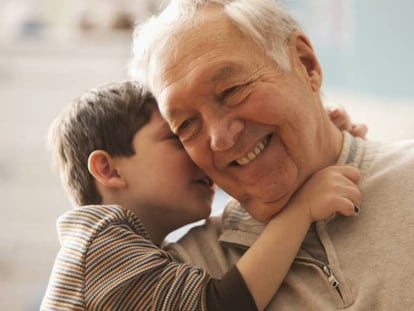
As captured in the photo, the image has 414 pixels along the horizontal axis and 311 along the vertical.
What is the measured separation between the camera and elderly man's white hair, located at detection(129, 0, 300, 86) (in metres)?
1.35

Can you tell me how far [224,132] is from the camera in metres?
1.31

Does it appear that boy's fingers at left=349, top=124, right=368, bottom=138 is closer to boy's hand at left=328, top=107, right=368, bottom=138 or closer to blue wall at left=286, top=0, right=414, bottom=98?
boy's hand at left=328, top=107, right=368, bottom=138

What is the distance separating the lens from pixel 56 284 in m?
1.34

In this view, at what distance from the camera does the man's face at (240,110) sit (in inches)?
51.9

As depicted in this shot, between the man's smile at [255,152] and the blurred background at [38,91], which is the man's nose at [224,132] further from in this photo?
the blurred background at [38,91]

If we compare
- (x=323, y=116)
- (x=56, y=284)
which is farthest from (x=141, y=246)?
(x=323, y=116)

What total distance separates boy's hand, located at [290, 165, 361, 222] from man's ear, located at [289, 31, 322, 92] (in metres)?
0.20

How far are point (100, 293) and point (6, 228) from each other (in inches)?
117

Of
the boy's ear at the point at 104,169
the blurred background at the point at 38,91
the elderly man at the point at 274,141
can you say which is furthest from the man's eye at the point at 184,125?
the blurred background at the point at 38,91

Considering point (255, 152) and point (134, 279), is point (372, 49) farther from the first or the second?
point (134, 279)

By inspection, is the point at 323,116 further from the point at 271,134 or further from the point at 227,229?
the point at 227,229

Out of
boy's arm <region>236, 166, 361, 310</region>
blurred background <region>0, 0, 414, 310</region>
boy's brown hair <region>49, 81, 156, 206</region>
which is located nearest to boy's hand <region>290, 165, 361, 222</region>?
boy's arm <region>236, 166, 361, 310</region>

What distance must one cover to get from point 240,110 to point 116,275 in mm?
399

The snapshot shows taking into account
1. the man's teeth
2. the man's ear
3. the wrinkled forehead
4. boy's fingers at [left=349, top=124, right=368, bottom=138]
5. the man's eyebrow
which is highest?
the wrinkled forehead
